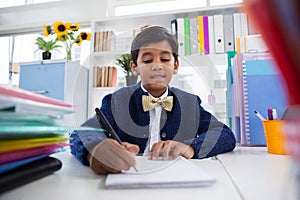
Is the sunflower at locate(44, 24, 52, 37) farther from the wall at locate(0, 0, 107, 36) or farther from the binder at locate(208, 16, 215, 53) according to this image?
the binder at locate(208, 16, 215, 53)

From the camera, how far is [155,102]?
1.87 feet

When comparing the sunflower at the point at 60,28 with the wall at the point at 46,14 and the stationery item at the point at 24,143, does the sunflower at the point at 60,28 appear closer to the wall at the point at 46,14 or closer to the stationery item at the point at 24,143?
the wall at the point at 46,14

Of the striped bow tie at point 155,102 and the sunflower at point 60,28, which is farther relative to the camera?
the sunflower at point 60,28

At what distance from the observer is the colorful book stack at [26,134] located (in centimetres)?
23

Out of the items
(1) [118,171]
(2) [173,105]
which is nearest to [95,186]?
(1) [118,171]

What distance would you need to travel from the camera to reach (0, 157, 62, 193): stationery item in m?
0.24

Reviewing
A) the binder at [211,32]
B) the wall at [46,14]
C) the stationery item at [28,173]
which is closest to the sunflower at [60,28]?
the wall at [46,14]

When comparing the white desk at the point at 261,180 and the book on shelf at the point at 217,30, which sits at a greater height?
the book on shelf at the point at 217,30

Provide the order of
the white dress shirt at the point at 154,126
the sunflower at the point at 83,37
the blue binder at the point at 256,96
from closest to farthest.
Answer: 1. the white dress shirt at the point at 154,126
2. the blue binder at the point at 256,96
3. the sunflower at the point at 83,37

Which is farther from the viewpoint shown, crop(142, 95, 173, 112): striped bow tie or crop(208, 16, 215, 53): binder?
crop(208, 16, 215, 53): binder

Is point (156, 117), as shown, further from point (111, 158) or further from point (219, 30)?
point (219, 30)

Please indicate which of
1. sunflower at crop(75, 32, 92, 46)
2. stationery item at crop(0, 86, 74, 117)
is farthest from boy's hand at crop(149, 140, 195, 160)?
sunflower at crop(75, 32, 92, 46)

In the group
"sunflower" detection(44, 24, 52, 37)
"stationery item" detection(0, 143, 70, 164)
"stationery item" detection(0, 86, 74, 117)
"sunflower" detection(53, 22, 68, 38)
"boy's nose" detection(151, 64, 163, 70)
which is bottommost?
"stationery item" detection(0, 143, 70, 164)

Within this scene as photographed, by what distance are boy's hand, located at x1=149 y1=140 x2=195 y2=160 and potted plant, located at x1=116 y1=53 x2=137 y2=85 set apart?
0.15 metres
